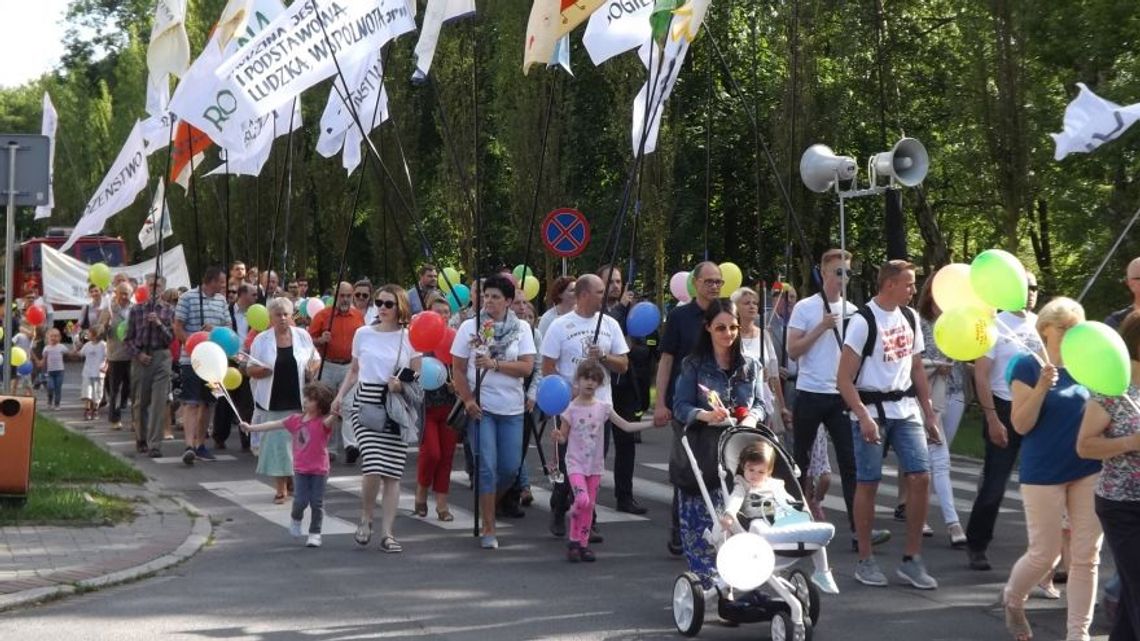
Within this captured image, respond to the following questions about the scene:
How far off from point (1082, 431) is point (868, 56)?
86.8 ft

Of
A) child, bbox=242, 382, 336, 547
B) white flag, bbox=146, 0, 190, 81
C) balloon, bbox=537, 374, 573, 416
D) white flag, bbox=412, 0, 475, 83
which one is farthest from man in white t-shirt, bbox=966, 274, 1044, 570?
white flag, bbox=146, 0, 190, 81

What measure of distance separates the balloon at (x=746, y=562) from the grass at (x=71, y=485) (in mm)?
5690

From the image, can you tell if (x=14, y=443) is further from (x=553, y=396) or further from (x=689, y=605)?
(x=689, y=605)

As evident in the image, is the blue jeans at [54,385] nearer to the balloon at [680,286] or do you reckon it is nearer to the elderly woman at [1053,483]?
the balloon at [680,286]

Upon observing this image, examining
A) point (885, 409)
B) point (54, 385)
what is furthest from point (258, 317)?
point (54, 385)

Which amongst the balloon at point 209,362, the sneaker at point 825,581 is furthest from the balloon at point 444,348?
the sneaker at point 825,581

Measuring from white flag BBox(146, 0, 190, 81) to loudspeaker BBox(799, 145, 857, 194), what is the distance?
8538 mm

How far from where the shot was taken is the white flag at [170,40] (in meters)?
17.9

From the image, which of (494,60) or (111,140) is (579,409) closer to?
(494,60)

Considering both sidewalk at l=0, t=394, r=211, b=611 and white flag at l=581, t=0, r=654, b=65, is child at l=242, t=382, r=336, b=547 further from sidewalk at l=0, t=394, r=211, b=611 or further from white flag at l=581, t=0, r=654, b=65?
white flag at l=581, t=0, r=654, b=65

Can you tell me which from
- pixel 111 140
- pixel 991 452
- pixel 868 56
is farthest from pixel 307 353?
pixel 111 140

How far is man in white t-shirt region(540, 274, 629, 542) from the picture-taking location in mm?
11219

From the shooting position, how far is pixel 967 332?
7.16 m

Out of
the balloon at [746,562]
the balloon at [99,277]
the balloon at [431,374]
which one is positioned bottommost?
the balloon at [746,562]
